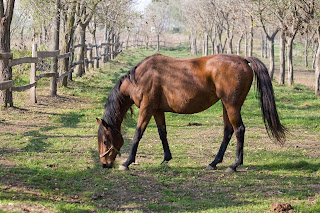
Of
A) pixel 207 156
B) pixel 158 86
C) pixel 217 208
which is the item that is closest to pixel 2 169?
pixel 158 86

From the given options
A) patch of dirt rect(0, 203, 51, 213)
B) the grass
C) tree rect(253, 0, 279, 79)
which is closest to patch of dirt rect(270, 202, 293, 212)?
the grass

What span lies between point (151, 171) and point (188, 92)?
1.39 m

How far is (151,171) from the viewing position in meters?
6.56

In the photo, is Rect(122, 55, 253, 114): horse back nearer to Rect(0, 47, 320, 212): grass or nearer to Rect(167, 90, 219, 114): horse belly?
Rect(167, 90, 219, 114): horse belly

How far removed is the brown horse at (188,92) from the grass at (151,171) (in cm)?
46

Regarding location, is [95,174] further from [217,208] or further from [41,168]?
[217,208]

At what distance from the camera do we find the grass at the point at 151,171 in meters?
4.94

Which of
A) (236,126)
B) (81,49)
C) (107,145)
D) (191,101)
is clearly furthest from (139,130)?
(81,49)

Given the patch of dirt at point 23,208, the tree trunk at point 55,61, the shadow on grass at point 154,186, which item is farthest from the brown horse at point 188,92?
the tree trunk at point 55,61

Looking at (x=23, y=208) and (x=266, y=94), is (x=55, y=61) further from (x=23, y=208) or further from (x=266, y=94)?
(x=23, y=208)

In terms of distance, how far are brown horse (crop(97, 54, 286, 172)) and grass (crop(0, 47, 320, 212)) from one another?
46 cm

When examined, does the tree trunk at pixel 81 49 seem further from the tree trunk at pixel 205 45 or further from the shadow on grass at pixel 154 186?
the tree trunk at pixel 205 45

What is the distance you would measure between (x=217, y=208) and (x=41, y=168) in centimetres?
278

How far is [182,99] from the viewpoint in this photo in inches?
267
